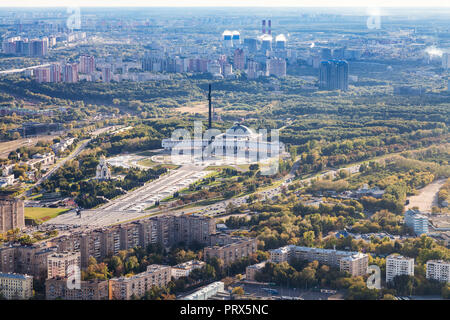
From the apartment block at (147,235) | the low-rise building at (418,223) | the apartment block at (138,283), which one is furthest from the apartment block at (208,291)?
the low-rise building at (418,223)

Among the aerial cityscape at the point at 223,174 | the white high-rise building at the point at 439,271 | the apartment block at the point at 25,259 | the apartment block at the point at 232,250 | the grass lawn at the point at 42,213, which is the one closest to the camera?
the white high-rise building at the point at 439,271

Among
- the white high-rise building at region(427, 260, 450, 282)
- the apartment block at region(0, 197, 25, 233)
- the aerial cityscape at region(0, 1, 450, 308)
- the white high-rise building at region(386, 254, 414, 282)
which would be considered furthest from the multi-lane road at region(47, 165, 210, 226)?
the white high-rise building at region(427, 260, 450, 282)

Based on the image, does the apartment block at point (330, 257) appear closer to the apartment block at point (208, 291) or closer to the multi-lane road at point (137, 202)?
the apartment block at point (208, 291)

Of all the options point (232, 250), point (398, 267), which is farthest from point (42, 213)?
point (398, 267)

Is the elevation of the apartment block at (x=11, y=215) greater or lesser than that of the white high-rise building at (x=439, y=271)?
lesser

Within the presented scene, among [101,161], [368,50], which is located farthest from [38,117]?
[368,50]

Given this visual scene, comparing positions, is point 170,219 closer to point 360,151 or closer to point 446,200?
point 446,200

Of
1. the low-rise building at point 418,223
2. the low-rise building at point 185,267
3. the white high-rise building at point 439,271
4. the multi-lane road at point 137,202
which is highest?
the white high-rise building at point 439,271
